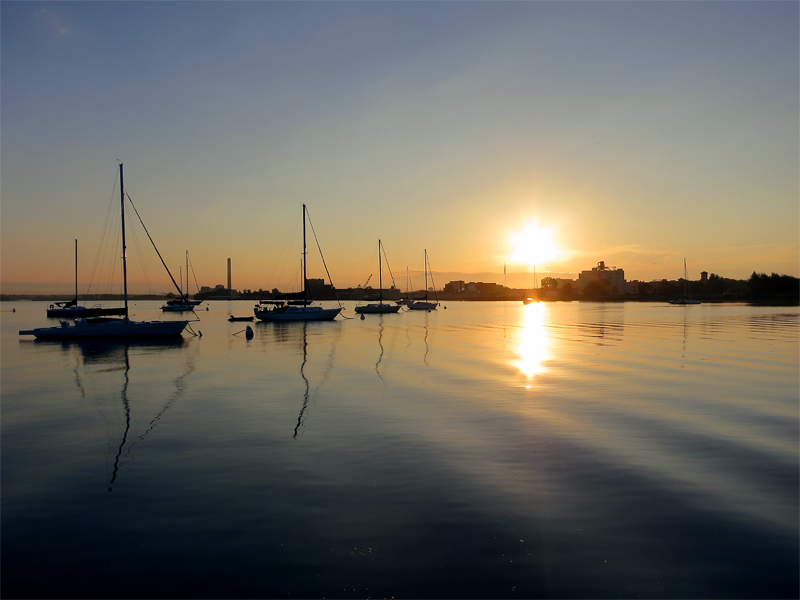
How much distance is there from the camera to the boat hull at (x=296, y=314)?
272 ft

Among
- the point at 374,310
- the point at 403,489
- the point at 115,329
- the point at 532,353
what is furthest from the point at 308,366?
the point at 374,310

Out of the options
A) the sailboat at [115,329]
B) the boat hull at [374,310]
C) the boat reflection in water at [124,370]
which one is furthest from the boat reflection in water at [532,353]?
the boat hull at [374,310]

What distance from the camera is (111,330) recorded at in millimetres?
52031

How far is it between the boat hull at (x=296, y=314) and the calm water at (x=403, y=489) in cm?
5674

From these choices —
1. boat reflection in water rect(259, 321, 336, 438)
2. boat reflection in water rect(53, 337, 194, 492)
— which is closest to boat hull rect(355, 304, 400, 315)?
boat reflection in water rect(259, 321, 336, 438)

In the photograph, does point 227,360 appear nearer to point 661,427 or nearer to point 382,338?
point 382,338

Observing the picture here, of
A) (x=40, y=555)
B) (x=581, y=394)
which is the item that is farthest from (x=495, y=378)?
(x=40, y=555)

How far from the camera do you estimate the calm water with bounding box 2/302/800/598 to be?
308 inches

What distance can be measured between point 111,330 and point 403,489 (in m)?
49.6

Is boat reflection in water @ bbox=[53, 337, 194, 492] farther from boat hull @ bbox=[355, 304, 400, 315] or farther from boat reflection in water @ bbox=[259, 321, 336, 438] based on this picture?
boat hull @ bbox=[355, 304, 400, 315]

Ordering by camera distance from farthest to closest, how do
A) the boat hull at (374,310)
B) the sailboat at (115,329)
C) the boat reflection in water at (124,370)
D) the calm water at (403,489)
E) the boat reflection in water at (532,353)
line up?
the boat hull at (374,310) → the sailboat at (115,329) → the boat reflection in water at (532,353) → the boat reflection in water at (124,370) → the calm water at (403,489)

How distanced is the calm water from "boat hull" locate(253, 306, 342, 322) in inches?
2234

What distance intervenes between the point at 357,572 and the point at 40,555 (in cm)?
514

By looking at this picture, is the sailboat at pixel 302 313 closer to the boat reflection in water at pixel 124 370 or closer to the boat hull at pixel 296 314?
the boat hull at pixel 296 314
